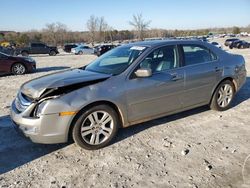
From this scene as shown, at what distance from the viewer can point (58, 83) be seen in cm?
394

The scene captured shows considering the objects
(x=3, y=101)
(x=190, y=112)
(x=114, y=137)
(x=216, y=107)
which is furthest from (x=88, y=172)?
(x=3, y=101)

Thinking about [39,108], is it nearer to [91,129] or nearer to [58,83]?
[58,83]

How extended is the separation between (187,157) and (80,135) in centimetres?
155

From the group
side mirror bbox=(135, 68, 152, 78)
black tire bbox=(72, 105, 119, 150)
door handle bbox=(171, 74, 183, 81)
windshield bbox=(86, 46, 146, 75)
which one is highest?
windshield bbox=(86, 46, 146, 75)

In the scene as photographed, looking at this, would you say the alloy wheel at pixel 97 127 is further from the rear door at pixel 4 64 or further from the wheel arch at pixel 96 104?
the rear door at pixel 4 64

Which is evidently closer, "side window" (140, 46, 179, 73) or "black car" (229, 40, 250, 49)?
"side window" (140, 46, 179, 73)

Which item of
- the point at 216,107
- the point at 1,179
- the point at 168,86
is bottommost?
the point at 1,179

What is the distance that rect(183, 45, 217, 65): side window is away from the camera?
4.97 metres

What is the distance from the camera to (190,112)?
5.60 meters

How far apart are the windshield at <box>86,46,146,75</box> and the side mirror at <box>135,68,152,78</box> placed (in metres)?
0.22

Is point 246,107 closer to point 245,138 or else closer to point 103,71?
point 245,138

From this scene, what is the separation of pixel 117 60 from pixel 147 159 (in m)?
1.94

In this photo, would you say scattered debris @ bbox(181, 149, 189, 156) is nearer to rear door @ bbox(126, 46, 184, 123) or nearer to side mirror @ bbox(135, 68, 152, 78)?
rear door @ bbox(126, 46, 184, 123)

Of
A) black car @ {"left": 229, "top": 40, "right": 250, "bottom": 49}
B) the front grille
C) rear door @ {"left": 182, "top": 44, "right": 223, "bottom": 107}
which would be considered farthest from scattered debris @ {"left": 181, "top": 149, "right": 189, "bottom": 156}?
black car @ {"left": 229, "top": 40, "right": 250, "bottom": 49}
